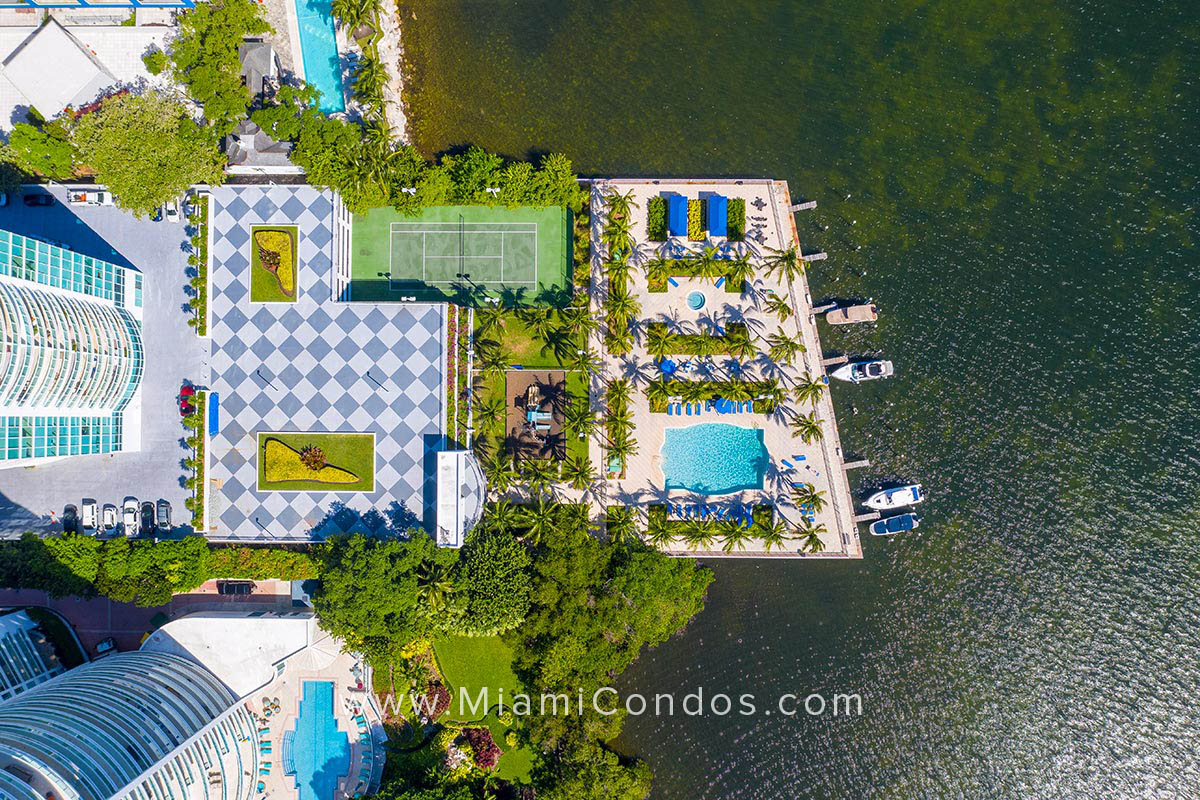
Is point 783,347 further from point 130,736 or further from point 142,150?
point 130,736

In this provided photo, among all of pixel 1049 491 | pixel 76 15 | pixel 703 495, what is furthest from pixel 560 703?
pixel 76 15

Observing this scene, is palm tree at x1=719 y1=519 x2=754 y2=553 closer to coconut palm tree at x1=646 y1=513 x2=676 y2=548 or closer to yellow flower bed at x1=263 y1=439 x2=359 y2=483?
coconut palm tree at x1=646 y1=513 x2=676 y2=548

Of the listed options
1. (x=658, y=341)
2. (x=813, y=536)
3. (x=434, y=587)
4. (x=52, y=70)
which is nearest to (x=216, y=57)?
(x=52, y=70)

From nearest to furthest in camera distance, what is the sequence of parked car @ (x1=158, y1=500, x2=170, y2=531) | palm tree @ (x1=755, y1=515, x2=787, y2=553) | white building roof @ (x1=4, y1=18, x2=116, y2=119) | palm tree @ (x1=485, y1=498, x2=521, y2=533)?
palm tree @ (x1=485, y1=498, x2=521, y2=533), palm tree @ (x1=755, y1=515, x2=787, y2=553), parked car @ (x1=158, y1=500, x2=170, y2=531), white building roof @ (x1=4, y1=18, x2=116, y2=119)

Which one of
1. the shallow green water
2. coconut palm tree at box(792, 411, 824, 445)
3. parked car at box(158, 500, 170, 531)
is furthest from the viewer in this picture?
the shallow green water

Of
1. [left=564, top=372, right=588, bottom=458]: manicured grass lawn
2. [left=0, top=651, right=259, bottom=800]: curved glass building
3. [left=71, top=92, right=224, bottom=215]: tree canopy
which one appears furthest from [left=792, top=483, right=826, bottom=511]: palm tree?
[left=71, top=92, right=224, bottom=215]: tree canopy
